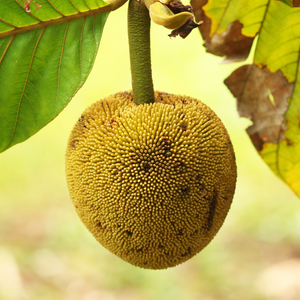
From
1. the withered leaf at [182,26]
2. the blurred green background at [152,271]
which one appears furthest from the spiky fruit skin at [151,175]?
the blurred green background at [152,271]

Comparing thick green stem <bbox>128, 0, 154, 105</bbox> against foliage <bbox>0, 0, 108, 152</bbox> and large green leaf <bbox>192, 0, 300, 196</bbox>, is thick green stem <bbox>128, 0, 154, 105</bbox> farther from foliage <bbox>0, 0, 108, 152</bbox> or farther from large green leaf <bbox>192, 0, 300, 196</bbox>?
large green leaf <bbox>192, 0, 300, 196</bbox>

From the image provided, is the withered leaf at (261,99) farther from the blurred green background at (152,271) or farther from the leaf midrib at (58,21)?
the blurred green background at (152,271)

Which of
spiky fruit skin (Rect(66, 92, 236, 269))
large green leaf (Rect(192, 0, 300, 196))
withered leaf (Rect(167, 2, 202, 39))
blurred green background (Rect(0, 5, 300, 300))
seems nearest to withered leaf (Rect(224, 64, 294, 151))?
large green leaf (Rect(192, 0, 300, 196))

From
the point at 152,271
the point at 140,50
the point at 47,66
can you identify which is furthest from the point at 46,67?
the point at 152,271

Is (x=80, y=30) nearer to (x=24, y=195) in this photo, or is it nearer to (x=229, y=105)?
(x=229, y=105)

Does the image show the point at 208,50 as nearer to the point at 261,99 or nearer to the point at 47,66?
the point at 261,99

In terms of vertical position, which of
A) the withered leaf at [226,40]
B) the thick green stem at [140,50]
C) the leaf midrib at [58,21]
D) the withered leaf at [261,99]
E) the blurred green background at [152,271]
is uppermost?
the leaf midrib at [58,21]

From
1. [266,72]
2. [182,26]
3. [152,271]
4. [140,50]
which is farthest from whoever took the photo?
[152,271]

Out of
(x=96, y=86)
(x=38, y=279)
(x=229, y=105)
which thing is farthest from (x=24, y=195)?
(x=229, y=105)
